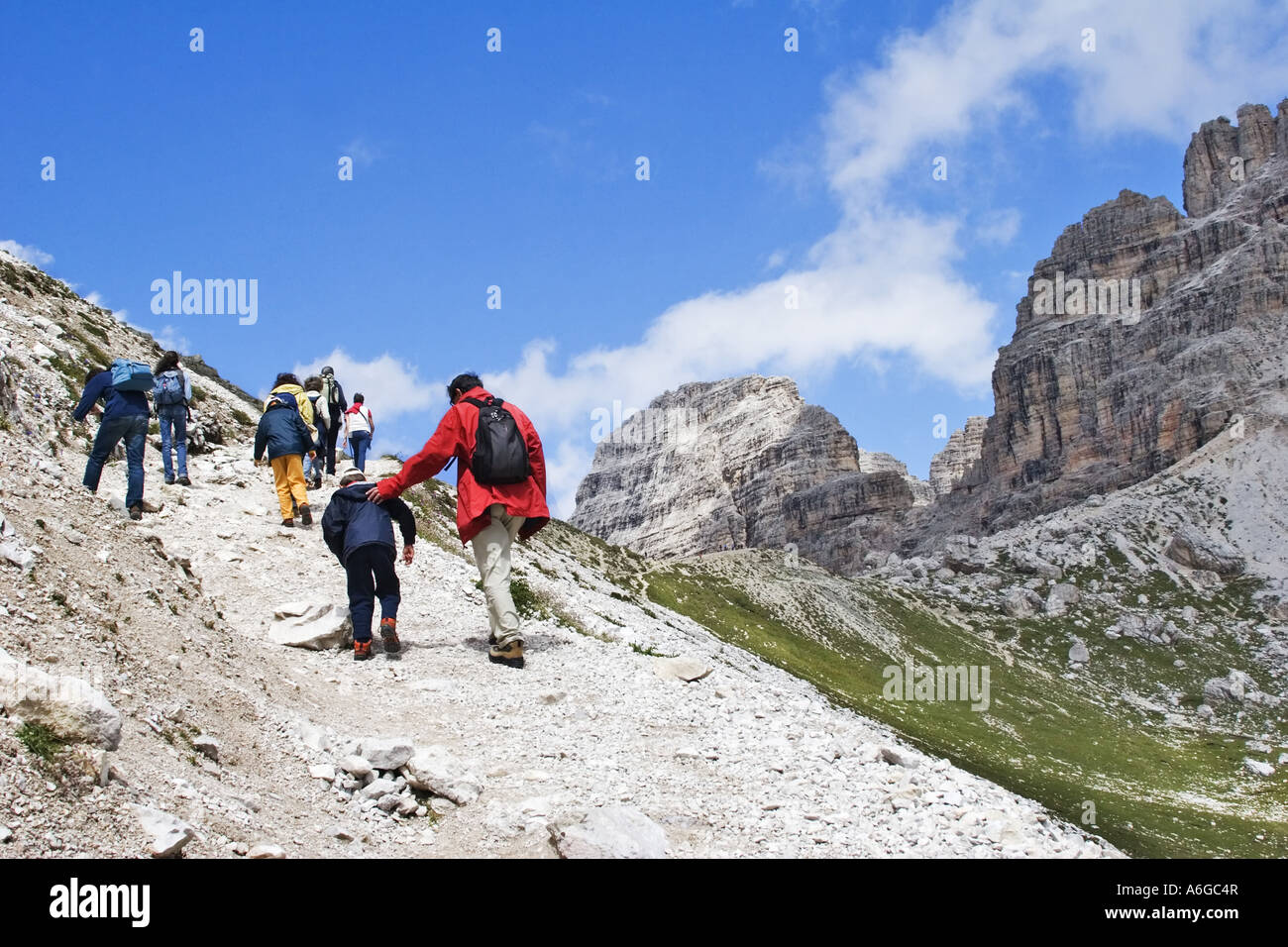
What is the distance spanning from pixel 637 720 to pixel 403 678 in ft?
11.3

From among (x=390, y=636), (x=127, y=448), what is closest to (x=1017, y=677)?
(x=127, y=448)

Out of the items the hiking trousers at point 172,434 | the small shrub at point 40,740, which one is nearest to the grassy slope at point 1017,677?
the hiking trousers at point 172,434

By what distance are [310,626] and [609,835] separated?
806 centimetres

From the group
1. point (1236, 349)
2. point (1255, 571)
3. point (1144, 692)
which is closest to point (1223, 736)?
point (1144, 692)

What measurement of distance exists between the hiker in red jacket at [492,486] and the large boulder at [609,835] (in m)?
5.99

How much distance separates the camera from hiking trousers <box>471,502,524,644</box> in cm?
1509

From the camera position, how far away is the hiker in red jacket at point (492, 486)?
1505cm

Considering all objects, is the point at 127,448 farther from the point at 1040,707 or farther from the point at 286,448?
the point at 1040,707

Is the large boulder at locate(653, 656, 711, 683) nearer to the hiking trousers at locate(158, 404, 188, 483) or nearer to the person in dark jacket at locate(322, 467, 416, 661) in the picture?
the person in dark jacket at locate(322, 467, 416, 661)

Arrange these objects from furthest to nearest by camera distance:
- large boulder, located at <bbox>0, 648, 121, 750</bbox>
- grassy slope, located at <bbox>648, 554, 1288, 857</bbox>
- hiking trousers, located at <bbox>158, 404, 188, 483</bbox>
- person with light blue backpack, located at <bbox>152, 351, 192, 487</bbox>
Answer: grassy slope, located at <bbox>648, 554, 1288, 857</bbox>, person with light blue backpack, located at <bbox>152, 351, 192, 487</bbox>, hiking trousers, located at <bbox>158, 404, 188, 483</bbox>, large boulder, located at <bbox>0, 648, 121, 750</bbox>

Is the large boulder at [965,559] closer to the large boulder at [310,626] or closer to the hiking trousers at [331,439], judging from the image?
the hiking trousers at [331,439]

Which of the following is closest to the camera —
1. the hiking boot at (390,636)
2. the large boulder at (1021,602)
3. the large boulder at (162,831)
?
the large boulder at (162,831)

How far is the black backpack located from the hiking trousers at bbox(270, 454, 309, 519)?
7459 mm

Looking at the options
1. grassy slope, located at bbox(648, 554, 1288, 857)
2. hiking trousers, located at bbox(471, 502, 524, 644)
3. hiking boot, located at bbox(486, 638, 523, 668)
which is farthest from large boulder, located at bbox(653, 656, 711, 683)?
grassy slope, located at bbox(648, 554, 1288, 857)
